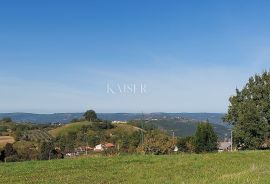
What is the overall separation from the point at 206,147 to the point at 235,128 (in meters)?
4.42

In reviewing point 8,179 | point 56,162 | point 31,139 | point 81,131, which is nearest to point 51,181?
point 8,179

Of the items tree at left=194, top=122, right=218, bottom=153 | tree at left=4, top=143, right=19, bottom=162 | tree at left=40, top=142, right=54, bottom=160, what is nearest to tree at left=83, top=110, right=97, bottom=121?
tree at left=4, top=143, right=19, bottom=162

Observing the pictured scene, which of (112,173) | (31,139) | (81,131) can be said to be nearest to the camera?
(112,173)

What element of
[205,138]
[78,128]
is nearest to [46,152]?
[205,138]

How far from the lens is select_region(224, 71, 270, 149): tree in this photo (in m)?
47.1

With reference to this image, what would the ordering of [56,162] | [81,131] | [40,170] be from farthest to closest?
[81,131]
[56,162]
[40,170]

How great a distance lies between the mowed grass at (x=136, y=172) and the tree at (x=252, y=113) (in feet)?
87.9

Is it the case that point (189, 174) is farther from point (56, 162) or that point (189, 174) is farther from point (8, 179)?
point (56, 162)

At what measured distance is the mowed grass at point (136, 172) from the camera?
14266 mm

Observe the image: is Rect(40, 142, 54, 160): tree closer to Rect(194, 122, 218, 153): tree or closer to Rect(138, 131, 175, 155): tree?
Rect(138, 131, 175, 155): tree

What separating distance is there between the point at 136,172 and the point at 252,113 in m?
32.7

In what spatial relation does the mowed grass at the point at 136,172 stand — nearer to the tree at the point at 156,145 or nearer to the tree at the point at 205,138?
the tree at the point at 156,145

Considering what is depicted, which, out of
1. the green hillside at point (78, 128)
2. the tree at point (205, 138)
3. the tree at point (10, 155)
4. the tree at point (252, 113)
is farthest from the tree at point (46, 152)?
the green hillside at point (78, 128)

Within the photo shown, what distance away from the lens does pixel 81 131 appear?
11850 centimetres
